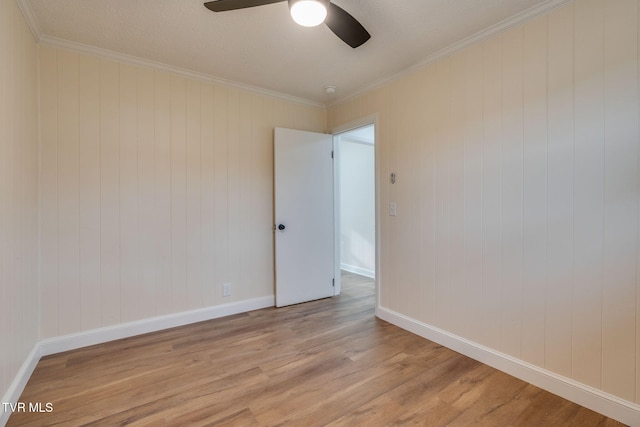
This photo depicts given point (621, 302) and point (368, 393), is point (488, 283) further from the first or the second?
point (368, 393)

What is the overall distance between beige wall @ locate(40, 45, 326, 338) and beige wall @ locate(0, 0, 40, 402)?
0.50ft

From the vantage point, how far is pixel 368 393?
1841 millimetres

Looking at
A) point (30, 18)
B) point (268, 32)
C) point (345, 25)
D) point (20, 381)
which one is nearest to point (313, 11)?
point (345, 25)

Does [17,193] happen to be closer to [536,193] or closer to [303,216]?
[303,216]

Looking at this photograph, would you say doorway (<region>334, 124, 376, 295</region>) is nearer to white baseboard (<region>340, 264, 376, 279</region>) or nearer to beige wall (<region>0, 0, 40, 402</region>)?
white baseboard (<region>340, 264, 376, 279</region>)

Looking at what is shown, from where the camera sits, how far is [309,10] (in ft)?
5.14

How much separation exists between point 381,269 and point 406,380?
1202 mm

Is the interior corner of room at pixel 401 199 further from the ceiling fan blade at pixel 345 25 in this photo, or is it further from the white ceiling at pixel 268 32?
the ceiling fan blade at pixel 345 25

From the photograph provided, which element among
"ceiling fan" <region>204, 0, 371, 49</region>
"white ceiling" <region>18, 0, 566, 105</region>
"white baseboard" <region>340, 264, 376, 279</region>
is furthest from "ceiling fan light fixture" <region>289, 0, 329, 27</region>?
"white baseboard" <region>340, 264, 376, 279</region>

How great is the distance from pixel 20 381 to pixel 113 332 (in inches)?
28.4

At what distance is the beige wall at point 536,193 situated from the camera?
1605mm

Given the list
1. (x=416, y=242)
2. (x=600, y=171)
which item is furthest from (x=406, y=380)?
(x=600, y=171)

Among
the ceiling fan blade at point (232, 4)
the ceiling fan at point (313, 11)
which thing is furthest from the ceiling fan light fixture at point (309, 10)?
the ceiling fan blade at point (232, 4)

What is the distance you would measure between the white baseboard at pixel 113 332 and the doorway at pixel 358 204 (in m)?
2.18
